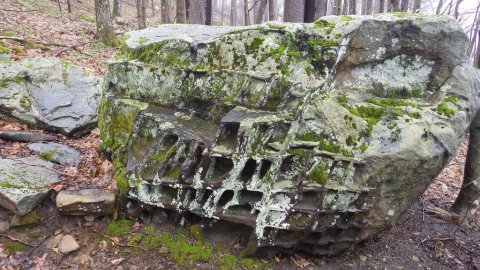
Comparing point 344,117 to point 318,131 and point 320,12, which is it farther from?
point 320,12

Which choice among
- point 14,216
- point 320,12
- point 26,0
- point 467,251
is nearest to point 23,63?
point 14,216

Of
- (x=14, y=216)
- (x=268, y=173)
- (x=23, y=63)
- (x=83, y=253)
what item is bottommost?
(x=83, y=253)

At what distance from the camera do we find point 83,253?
4582 mm

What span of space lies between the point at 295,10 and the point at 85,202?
7.41m

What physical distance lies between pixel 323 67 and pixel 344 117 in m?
0.78

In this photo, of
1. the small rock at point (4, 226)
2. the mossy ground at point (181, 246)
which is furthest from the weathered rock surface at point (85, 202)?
the small rock at point (4, 226)

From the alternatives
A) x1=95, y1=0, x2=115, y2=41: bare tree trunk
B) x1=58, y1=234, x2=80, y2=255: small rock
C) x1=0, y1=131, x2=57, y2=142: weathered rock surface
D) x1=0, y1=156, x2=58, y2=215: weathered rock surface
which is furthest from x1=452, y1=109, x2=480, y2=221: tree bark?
x1=95, y1=0, x2=115, y2=41: bare tree trunk

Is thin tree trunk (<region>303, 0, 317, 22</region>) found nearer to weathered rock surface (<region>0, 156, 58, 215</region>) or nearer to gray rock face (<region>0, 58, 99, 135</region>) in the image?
gray rock face (<region>0, 58, 99, 135</region>)

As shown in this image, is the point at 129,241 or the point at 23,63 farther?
the point at 23,63

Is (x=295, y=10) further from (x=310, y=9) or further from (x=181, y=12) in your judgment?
(x=181, y=12)

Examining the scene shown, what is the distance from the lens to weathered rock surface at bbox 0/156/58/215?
4632 mm

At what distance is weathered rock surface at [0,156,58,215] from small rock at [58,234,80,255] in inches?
24.8

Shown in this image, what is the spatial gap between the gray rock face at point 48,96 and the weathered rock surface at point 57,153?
76 centimetres

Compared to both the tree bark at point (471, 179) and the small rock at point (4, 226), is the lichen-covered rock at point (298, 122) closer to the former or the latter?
the tree bark at point (471, 179)
